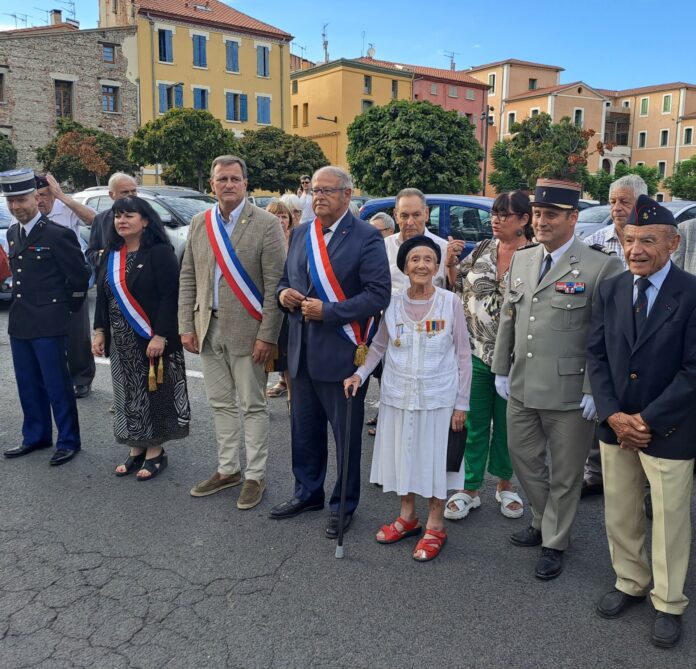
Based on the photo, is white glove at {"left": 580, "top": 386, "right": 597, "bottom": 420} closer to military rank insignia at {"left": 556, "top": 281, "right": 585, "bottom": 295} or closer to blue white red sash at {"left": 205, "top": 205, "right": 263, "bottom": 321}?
military rank insignia at {"left": 556, "top": 281, "right": 585, "bottom": 295}

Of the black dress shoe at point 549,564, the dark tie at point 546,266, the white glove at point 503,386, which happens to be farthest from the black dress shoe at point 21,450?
the dark tie at point 546,266

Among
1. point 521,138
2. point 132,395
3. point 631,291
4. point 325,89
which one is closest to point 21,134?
point 325,89

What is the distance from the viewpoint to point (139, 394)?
452cm

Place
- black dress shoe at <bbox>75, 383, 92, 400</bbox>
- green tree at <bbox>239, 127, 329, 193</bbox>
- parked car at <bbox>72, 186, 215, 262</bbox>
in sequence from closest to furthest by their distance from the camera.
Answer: black dress shoe at <bbox>75, 383, 92, 400</bbox> → parked car at <bbox>72, 186, 215, 262</bbox> → green tree at <bbox>239, 127, 329, 193</bbox>

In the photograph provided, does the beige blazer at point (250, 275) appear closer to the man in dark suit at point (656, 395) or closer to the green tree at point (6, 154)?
the man in dark suit at point (656, 395)

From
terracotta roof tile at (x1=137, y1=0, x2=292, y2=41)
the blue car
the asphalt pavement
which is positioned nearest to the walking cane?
the asphalt pavement

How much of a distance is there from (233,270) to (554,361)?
1.93 m

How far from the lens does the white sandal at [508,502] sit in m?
3.99

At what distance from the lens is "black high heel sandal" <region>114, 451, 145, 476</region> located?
179 inches

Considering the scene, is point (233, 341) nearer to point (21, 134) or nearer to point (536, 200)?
point (536, 200)

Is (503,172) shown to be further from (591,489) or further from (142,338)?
(142,338)

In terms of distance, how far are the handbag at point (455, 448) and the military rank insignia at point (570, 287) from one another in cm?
90

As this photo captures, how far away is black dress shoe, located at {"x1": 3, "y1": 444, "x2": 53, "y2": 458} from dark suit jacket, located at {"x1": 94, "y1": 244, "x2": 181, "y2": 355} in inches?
50.0

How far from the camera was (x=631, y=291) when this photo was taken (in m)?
2.90
